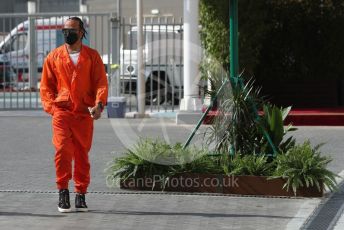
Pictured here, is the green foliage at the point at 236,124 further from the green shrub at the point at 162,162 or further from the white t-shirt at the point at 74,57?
the white t-shirt at the point at 74,57

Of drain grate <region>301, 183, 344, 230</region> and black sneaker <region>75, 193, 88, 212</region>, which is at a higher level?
black sneaker <region>75, 193, 88, 212</region>

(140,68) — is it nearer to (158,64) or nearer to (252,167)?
(158,64)

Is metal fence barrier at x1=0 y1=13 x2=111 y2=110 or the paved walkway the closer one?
the paved walkway

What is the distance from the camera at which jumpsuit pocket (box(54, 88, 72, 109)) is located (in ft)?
27.5

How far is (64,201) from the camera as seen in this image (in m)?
8.48

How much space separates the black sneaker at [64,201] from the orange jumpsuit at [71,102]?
0.16 ft

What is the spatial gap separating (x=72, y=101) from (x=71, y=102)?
0.04 feet

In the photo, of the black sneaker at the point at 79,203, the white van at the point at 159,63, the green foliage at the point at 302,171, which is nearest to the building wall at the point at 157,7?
the white van at the point at 159,63

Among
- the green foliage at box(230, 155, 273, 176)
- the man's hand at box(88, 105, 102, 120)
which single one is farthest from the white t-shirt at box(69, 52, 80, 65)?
the green foliage at box(230, 155, 273, 176)

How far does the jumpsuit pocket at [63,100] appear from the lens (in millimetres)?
8383

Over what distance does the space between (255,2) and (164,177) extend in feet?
29.7

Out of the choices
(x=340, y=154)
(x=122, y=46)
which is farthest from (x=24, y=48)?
(x=340, y=154)

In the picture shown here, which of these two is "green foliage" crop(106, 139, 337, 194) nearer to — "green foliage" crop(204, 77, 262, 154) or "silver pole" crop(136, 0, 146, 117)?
"green foliage" crop(204, 77, 262, 154)

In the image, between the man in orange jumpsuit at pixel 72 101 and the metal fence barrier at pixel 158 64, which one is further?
the metal fence barrier at pixel 158 64
